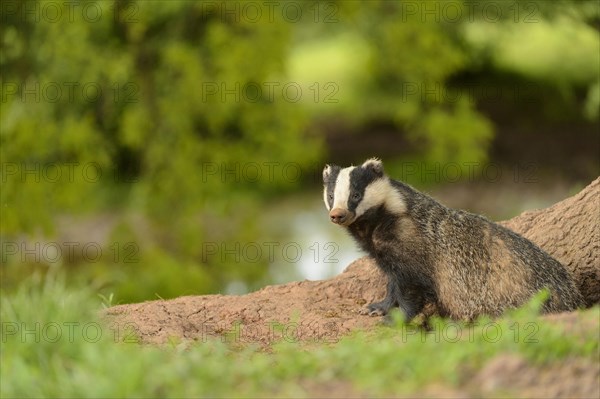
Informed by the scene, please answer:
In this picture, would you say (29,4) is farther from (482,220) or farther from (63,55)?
(482,220)

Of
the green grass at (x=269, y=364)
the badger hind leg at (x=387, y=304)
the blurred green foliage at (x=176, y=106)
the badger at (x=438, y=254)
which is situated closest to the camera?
the green grass at (x=269, y=364)

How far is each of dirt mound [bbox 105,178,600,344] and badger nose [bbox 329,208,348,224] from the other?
2.62 feet

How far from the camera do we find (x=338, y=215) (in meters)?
6.58

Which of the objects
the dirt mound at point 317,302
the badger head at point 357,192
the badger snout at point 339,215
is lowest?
the dirt mound at point 317,302

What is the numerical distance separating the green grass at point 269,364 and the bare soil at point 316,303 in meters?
0.92

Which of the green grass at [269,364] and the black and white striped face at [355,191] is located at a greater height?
the black and white striped face at [355,191]

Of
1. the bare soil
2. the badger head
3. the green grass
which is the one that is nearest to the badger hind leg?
the bare soil

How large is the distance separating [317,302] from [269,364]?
7.84 ft

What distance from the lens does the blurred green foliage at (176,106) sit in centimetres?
1335

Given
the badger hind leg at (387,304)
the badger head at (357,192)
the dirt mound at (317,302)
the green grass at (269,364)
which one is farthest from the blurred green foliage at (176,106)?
the green grass at (269,364)

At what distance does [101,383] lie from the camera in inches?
180

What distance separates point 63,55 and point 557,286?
8795 mm

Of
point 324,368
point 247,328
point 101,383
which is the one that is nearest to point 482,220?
point 247,328

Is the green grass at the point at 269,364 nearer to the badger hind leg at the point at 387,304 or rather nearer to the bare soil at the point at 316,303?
the bare soil at the point at 316,303
